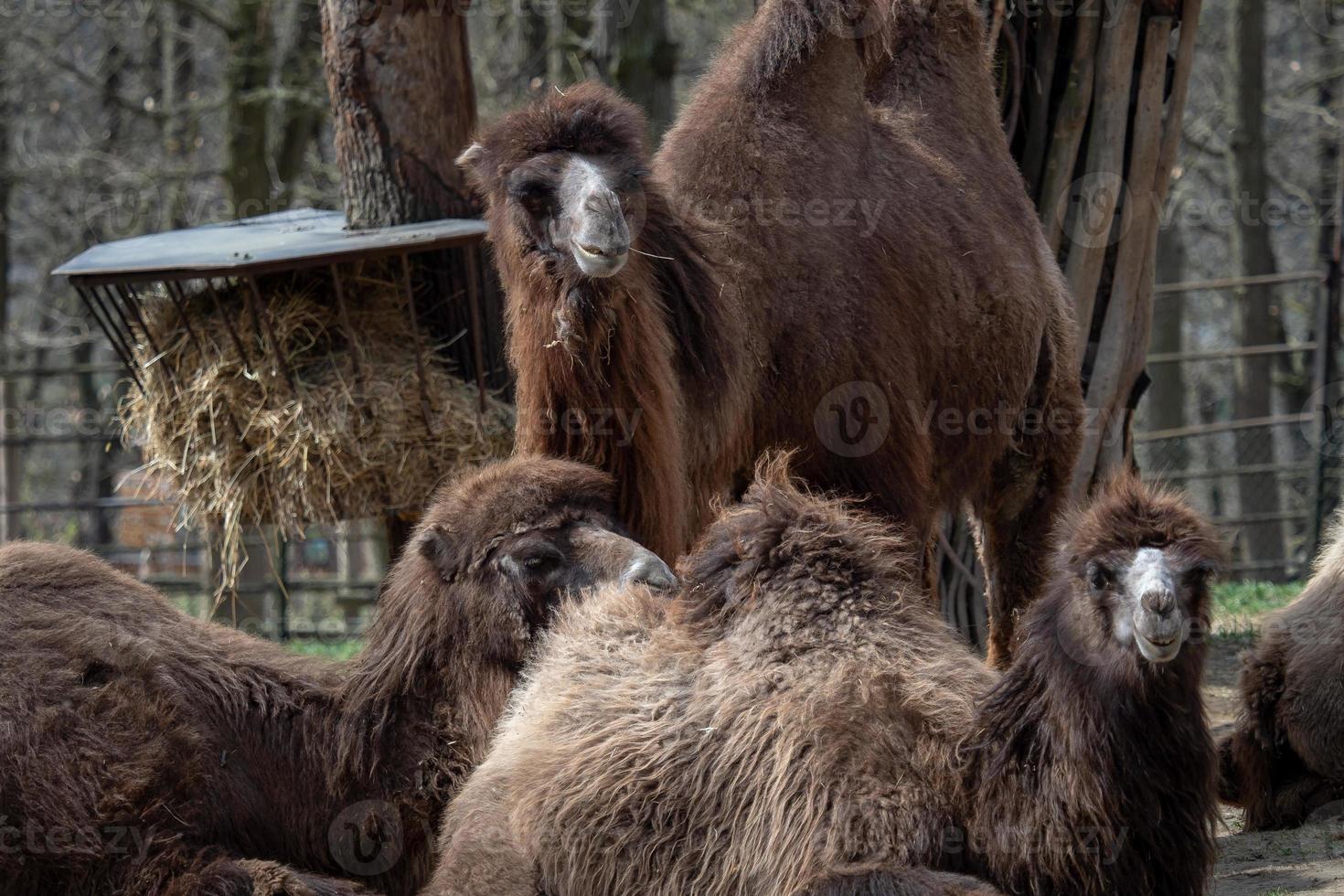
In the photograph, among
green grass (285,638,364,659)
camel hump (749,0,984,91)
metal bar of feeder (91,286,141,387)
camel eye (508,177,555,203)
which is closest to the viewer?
camel eye (508,177,555,203)

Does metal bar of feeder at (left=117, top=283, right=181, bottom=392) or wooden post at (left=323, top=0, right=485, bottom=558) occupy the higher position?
wooden post at (left=323, top=0, right=485, bottom=558)

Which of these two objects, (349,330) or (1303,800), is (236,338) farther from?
(1303,800)

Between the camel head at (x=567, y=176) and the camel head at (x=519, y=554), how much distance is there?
2.01 ft

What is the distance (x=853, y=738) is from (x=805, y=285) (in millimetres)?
2259

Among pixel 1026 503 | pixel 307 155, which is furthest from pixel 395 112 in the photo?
pixel 307 155

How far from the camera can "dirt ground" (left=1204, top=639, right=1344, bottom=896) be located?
3734 mm

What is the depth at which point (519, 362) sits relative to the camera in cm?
434

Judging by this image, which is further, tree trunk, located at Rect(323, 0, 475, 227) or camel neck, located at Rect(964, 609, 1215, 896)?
tree trunk, located at Rect(323, 0, 475, 227)

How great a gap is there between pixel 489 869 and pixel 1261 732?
269 centimetres

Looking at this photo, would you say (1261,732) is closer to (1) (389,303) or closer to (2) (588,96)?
(2) (588,96)

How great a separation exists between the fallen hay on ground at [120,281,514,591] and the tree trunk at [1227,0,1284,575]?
11281 millimetres

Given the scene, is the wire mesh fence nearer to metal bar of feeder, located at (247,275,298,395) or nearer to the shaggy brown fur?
the shaggy brown fur

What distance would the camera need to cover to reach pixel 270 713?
12.5 ft

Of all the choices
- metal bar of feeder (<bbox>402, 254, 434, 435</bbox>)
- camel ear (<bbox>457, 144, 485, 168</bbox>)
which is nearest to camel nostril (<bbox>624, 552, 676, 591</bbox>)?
camel ear (<bbox>457, 144, 485, 168</bbox>)
